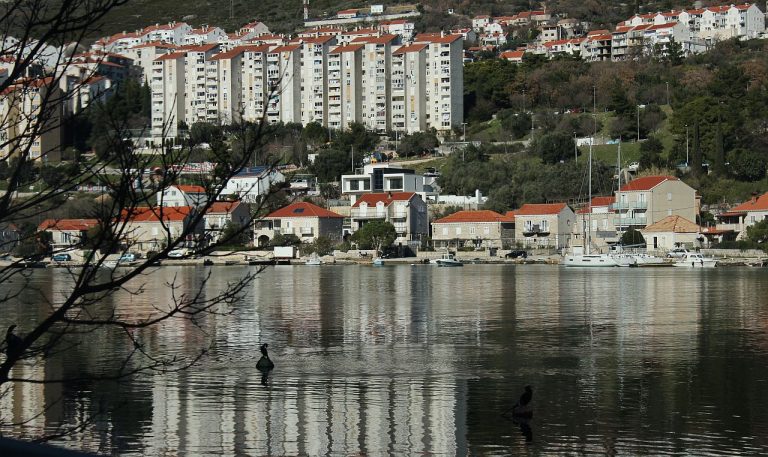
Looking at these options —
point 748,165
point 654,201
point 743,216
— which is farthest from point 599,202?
point 748,165

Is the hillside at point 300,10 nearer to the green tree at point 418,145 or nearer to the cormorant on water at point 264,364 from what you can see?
the green tree at point 418,145

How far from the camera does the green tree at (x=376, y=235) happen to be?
80.8m

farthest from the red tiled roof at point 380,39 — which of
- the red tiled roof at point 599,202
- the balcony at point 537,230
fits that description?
the balcony at point 537,230

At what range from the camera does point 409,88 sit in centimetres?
11456

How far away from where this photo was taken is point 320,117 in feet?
379

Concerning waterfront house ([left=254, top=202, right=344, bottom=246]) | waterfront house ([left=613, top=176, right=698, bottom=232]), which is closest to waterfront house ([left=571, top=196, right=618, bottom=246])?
waterfront house ([left=613, top=176, right=698, bottom=232])

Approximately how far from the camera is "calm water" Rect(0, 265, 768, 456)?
627 inches

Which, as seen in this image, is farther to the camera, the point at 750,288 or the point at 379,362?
the point at 750,288

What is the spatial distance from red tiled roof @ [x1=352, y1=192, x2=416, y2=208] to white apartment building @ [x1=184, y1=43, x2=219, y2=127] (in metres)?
38.1

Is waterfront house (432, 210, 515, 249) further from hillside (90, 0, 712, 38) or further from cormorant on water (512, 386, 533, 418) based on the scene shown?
hillside (90, 0, 712, 38)

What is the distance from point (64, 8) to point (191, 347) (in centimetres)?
2026

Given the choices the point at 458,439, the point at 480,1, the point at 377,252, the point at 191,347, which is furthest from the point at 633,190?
the point at 480,1

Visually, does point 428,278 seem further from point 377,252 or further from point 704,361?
point 704,361

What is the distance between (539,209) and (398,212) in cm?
959
